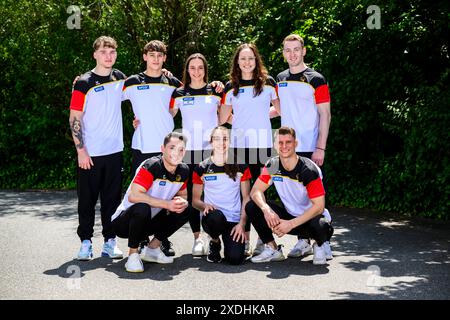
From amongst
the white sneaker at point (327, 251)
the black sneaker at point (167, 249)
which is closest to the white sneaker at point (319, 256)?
the white sneaker at point (327, 251)

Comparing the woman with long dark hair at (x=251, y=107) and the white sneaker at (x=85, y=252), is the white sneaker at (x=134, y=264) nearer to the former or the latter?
the white sneaker at (x=85, y=252)

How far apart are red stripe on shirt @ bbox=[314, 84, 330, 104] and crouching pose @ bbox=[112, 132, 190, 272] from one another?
1424mm

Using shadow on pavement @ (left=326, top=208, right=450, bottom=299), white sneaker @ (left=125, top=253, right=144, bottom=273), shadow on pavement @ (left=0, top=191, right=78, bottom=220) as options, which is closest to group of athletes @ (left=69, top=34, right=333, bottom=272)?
white sneaker @ (left=125, top=253, right=144, bottom=273)

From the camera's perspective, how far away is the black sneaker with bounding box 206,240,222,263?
23.7 ft

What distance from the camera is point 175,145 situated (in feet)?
22.9

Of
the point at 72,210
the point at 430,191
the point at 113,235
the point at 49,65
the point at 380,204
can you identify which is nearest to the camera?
the point at 113,235

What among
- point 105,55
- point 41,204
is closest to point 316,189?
point 105,55

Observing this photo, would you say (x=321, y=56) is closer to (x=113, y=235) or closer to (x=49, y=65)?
(x=113, y=235)

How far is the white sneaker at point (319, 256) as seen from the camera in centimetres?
703

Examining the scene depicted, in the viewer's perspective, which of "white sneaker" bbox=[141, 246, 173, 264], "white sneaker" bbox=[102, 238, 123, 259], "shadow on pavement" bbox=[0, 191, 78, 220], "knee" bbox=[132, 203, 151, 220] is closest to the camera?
"knee" bbox=[132, 203, 151, 220]

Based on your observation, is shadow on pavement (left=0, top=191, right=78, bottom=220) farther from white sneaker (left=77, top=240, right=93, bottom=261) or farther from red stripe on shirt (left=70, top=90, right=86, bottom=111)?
red stripe on shirt (left=70, top=90, right=86, bottom=111)

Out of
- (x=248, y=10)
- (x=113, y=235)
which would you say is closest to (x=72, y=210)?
(x=113, y=235)

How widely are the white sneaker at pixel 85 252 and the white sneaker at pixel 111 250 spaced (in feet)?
0.54

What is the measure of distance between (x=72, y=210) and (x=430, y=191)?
5524mm
